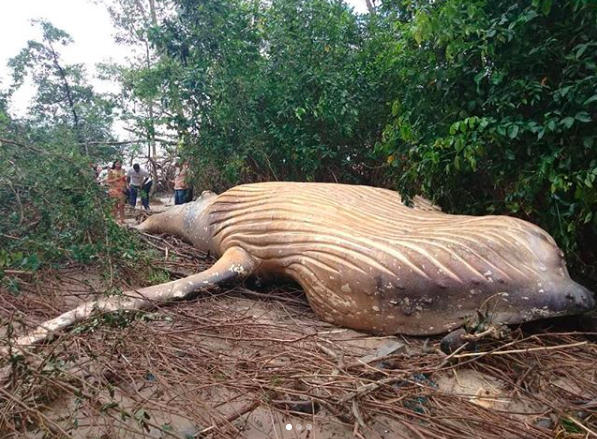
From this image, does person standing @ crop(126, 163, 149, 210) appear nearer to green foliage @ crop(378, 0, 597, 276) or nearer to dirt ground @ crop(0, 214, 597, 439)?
dirt ground @ crop(0, 214, 597, 439)

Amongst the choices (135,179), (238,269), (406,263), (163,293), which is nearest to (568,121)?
(406,263)

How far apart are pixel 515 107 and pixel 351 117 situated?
3005mm

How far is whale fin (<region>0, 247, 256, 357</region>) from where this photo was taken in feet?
10.4

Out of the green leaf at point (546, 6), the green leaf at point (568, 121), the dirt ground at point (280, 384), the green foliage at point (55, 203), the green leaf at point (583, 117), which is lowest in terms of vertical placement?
the dirt ground at point (280, 384)

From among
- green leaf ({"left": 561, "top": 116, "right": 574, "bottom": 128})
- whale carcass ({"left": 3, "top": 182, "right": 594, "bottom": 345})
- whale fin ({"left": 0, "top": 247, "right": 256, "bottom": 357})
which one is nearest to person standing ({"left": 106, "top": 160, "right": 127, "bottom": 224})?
whale fin ({"left": 0, "top": 247, "right": 256, "bottom": 357})

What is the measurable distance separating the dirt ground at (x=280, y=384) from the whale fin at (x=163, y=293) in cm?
26

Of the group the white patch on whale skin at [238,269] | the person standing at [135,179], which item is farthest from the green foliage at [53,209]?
the person standing at [135,179]

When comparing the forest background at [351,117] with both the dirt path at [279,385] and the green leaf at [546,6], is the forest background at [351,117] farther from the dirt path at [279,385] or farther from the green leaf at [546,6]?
the dirt path at [279,385]

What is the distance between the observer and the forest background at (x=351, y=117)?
11.1 ft

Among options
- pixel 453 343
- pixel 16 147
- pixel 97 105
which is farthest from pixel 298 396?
pixel 97 105

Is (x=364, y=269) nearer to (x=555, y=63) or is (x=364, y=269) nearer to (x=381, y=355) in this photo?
(x=381, y=355)

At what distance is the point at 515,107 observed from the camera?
3.49 m

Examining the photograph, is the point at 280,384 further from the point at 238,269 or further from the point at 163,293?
→ the point at 238,269

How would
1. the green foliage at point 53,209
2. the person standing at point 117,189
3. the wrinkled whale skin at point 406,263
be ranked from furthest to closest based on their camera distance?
the person standing at point 117,189, the green foliage at point 53,209, the wrinkled whale skin at point 406,263
